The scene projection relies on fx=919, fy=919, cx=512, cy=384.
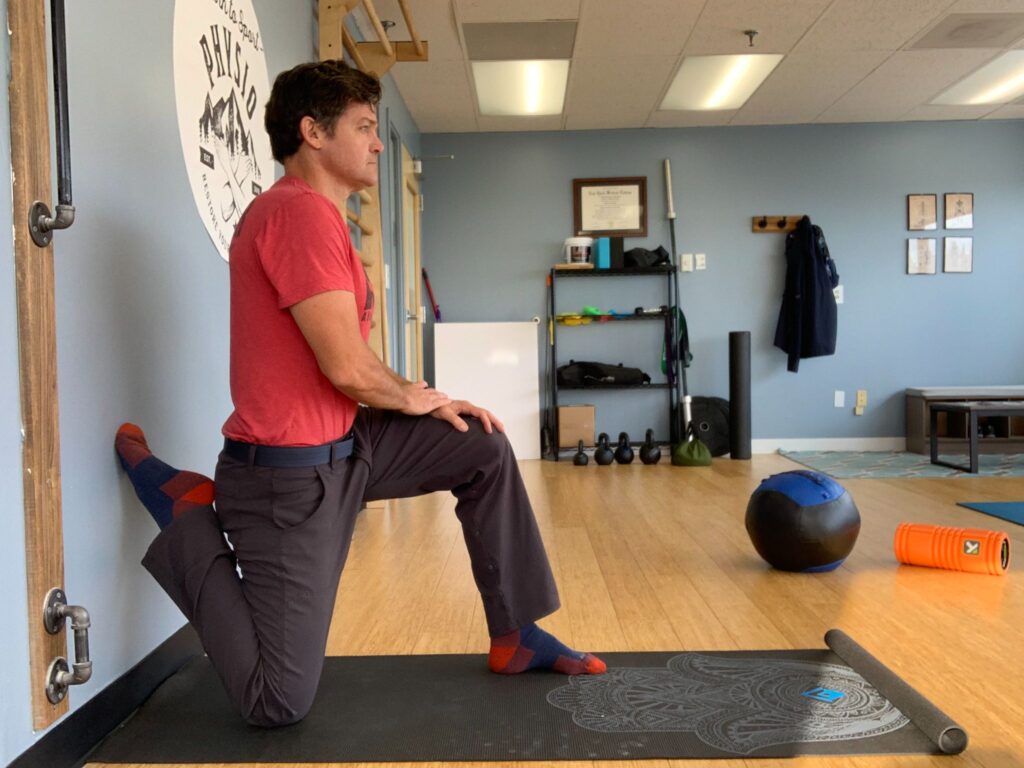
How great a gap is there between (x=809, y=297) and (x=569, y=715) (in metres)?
5.34

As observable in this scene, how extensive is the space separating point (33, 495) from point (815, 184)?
20.6 ft

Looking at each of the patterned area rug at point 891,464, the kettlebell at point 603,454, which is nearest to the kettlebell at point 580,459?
the kettlebell at point 603,454

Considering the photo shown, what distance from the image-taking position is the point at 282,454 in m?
1.66

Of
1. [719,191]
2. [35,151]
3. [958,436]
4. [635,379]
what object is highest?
[719,191]

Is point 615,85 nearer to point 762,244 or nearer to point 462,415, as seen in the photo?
point 762,244

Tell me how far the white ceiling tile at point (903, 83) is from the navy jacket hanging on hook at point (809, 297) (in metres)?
0.81

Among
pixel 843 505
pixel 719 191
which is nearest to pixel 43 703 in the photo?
pixel 843 505

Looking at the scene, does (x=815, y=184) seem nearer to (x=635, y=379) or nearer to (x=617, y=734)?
(x=635, y=379)

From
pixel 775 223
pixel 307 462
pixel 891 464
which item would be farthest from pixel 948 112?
pixel 307 462

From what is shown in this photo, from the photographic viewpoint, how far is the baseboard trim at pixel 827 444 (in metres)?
6.69

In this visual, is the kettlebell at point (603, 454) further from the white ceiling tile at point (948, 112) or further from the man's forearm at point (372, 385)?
the man's forearm at point (372, 385)

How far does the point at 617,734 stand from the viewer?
5.12 feet

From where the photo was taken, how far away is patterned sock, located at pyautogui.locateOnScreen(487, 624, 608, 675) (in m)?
1.84

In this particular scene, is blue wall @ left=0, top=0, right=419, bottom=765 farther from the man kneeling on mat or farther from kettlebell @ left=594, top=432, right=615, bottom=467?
kettlebell @ left=594, top=432, right=615, bottom=467
